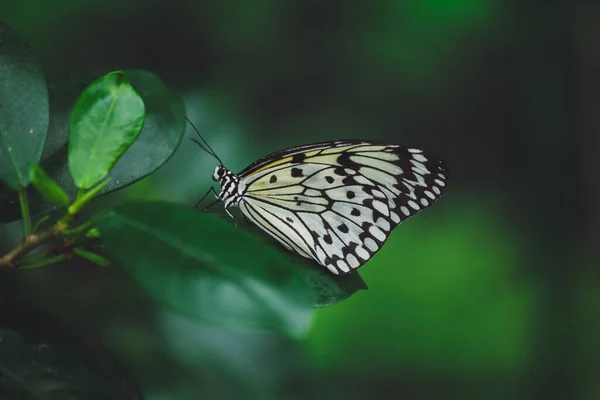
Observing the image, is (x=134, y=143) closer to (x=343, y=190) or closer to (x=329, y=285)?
(x=329, y=285)

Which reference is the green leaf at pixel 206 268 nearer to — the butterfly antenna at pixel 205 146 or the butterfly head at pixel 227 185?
the butterfly head at pixel 227 185

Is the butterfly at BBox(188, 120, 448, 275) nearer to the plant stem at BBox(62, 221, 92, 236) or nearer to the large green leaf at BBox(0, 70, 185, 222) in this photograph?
the large green leaf at BBox(0, 70, 185, 222)

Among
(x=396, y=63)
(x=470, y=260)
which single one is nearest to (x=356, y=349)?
(x=470, y=260)

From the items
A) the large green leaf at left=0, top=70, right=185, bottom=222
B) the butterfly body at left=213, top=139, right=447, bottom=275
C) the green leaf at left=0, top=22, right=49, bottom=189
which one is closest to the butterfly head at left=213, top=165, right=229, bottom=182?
the butterfly body at left=213, top=139, right=447, bottom=275

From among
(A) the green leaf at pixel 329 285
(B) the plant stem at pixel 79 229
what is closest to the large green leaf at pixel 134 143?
(B) the plant stem at pixel 79 229

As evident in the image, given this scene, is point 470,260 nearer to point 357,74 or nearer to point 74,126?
point 357,74
